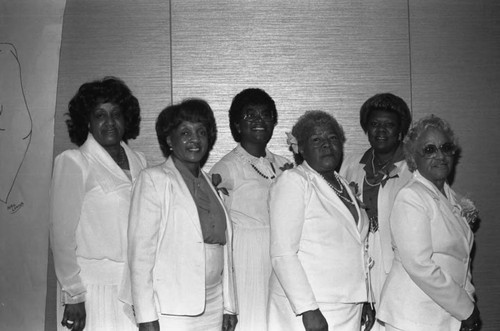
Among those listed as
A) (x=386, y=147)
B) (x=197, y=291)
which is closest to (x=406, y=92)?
(x=386, y=147)

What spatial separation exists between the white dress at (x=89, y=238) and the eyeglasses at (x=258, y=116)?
1.01m

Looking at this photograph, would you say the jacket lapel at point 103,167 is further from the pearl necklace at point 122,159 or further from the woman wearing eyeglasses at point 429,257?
the woman wearing eyeglasses at point 429,257

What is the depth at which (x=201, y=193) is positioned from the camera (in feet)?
10.4

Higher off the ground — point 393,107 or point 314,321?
point 393,107

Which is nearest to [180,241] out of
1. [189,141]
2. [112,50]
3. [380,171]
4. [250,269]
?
[189,141]

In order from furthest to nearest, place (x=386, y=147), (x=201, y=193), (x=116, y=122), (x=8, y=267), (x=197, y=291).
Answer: (x=8, y=267) → (x=386, y=147) → (x=116, y=122) → (x=201, y=193) → (x=197, y=291)

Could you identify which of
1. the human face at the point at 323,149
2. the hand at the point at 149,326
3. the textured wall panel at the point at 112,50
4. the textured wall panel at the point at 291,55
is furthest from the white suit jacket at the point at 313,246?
the textured wall panel at the point at 112,50

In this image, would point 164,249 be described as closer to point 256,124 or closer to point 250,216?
point 250,216

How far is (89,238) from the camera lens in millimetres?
3320

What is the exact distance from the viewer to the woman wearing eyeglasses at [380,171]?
3594 millimetres

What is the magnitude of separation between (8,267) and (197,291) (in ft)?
6.49

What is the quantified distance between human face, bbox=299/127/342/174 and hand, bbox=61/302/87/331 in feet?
4.57

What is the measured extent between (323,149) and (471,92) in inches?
80.3

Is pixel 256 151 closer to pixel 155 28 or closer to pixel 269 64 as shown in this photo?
pixel 269 64
